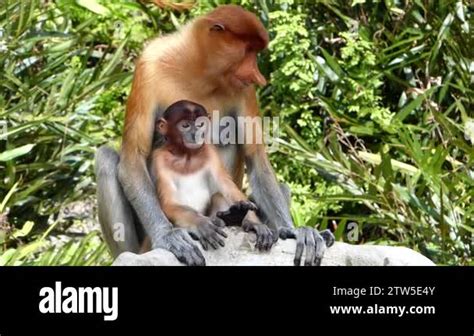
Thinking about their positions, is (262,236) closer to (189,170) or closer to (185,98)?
(189,170)

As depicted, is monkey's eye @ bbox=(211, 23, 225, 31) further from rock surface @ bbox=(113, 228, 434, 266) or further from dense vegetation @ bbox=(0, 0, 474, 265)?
dense vegetation @ bbox=(0, 0, 474, 265)

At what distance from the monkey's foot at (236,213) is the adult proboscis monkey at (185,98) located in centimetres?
27

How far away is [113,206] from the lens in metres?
5.59

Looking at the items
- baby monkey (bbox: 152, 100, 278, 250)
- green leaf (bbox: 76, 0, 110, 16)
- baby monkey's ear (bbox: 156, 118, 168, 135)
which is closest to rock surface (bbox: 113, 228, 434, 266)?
baby monkey (bbox: 152, 100, 278, 250)

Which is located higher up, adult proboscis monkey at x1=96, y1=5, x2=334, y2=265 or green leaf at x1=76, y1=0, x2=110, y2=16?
green leaf at x1=76, y1=0, x2=110, y2=16

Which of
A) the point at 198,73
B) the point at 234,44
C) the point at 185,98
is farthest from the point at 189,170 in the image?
the point at 234,44

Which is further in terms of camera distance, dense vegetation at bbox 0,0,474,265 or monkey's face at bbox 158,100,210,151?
dense vegetation at bbox 0,0,474,265

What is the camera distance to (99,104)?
805cm

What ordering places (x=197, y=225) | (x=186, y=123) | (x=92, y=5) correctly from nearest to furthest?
(x=197, y=225)
(x=186, y=123)
(x=92, y=5)

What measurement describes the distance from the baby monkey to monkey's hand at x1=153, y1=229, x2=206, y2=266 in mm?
225

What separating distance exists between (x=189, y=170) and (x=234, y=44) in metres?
0.56

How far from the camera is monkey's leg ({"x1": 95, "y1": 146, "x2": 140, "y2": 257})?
5.59m

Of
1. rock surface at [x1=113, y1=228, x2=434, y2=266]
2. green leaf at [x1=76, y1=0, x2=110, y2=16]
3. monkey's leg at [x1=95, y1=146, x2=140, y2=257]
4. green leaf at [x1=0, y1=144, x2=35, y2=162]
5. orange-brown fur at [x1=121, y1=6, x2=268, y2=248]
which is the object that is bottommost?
rock surface at [x1=113, y1=228, x2=434, y2=266]
